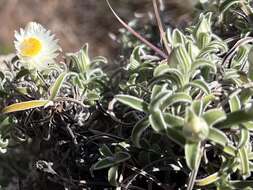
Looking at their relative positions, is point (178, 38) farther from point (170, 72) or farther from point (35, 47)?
point (35, 47)

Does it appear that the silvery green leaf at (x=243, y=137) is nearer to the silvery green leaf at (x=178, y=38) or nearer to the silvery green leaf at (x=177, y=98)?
the silvery green leaf at (x=177, y=98)

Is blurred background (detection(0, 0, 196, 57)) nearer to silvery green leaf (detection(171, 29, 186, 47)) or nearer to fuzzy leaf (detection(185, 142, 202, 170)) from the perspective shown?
silvery green leaf (detection(171, 29, 186, 47))

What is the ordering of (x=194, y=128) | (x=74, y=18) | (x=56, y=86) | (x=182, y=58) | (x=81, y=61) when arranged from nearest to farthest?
(x=194, y=128) < (x=182, y=58) < (x=56, y=86) < (x=81, y=61) < (x=74, y=18)

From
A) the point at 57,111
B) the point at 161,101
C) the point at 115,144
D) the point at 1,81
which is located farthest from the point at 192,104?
the point at 1,81

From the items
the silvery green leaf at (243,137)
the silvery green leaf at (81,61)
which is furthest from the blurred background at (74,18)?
the silvery green leaf at (243,137)

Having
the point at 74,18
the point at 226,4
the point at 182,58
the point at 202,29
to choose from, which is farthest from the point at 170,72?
the point at 74,18

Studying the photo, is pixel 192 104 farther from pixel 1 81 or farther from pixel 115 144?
pixel 1 81
